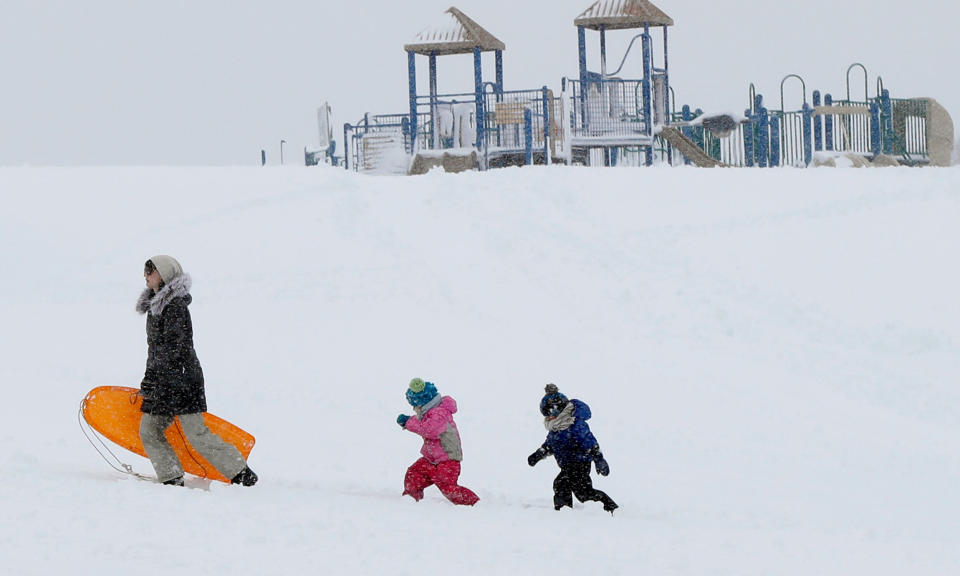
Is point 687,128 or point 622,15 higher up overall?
point 622,15

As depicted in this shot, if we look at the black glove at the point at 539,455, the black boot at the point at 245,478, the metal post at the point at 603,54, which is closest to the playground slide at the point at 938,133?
the metal post at the point at 603,54

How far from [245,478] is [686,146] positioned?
61.2 feet

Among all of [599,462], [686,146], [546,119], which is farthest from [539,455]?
[686,146]

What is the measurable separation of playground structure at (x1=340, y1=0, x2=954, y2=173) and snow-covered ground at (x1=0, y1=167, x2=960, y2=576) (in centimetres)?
404

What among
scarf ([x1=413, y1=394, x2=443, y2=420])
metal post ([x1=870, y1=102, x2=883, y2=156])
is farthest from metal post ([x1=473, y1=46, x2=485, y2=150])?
scarf ([x1=413, y1=394, x2=443, y2=420])

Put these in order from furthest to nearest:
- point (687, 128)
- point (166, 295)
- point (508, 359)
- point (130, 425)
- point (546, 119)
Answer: point (687, 128) < point (546, 119) < point (508, 359) < point (130, 425) < point (166, 295)

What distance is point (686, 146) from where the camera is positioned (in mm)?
24812

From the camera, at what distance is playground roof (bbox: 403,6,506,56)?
2562cm

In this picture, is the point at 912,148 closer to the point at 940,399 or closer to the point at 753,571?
Answer: the point at 940,399

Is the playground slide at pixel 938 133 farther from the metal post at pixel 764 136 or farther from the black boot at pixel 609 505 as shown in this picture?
the black boot at pixel 609 505

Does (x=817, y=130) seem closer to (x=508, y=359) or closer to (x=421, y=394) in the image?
(x=508, y=359)

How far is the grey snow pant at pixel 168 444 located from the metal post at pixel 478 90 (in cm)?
1744

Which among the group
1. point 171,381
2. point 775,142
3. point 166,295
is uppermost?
point 775,142

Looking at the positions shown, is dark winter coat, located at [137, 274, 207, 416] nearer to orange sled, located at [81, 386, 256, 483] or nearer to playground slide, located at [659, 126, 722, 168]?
orange sled, located at [81, 386, 256, 483]
